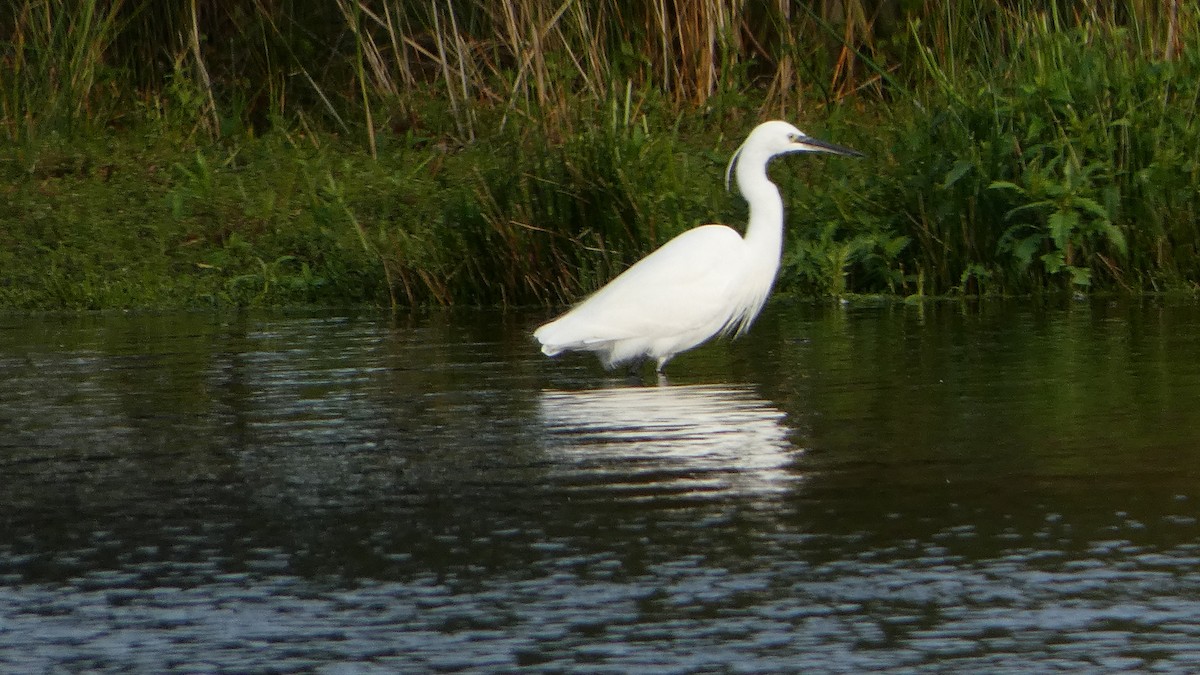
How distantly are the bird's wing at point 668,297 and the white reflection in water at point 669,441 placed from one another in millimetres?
464

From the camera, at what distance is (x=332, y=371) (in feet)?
28.3

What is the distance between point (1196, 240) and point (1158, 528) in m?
6.23

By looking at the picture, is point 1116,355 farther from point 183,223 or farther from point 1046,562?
point 183,223

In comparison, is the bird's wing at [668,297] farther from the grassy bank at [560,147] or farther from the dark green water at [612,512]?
the grassy bank at [560,147]

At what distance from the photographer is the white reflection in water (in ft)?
18.8

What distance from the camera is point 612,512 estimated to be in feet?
17.3

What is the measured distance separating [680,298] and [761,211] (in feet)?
2.53

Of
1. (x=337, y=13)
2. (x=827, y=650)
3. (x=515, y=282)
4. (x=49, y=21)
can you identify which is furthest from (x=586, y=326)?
(x=337, y=13)

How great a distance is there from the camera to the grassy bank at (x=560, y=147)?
11.0 m

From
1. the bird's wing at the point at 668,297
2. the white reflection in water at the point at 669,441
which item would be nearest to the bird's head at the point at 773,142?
the bird's wing at the point at 668,297

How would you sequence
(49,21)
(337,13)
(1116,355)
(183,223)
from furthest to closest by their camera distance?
(337,13)
(49,21)
(183,223)
(1116,355)

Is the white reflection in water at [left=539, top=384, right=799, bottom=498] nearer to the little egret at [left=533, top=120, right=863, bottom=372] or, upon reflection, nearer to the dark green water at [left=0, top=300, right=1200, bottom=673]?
the dark green water at [left=0, top=300, right=1200, bottom=673]

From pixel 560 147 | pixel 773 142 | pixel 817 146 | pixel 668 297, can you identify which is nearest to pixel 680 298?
pixel 668 297

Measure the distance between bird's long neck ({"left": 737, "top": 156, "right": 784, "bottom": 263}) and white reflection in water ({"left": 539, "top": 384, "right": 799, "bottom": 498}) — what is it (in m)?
1.10
